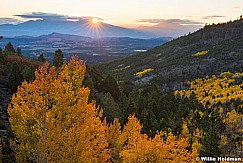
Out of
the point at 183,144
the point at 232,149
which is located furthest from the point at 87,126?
the point at 232,149

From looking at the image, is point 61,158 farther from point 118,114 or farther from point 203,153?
point 203,153

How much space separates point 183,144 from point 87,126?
30.2 ft

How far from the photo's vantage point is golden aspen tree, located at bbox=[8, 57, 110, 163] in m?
25.7

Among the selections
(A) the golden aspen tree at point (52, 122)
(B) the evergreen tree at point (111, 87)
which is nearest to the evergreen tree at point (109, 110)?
(B) the evergreen tree at point (111, 87)

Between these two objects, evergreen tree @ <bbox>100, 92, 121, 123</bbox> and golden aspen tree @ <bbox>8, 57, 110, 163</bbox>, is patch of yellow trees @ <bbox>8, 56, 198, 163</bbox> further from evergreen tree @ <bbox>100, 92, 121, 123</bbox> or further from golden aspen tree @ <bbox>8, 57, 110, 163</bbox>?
evergreen tree @ <bbox>100, 92, 121, 123</bbox>

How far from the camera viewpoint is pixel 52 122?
2584 centimetres

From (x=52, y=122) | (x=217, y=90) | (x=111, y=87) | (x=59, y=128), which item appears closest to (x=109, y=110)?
(x=111, y=87)

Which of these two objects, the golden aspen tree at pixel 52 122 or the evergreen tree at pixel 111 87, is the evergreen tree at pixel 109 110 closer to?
the evergreen tree at pixel 111 87

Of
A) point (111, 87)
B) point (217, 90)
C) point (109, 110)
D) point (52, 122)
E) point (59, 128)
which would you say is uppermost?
point (52, 122)

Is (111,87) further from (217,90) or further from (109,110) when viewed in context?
(217,90)

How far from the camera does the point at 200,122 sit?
286 ft

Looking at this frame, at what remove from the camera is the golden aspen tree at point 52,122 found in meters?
25.7

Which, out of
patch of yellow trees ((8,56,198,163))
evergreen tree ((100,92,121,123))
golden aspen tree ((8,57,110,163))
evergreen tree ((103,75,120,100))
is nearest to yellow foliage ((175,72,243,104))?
evergreen tree ((103,75,120,100))

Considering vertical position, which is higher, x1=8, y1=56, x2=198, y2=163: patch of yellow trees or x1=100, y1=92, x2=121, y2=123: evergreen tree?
x1=8, y1=56, x2=198, y2=163: patch of yellow trees
